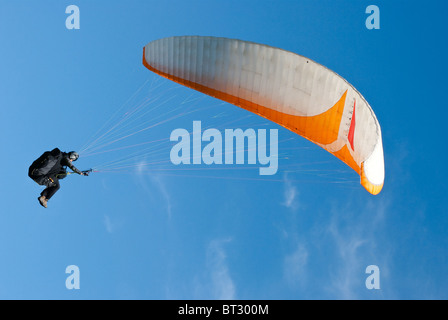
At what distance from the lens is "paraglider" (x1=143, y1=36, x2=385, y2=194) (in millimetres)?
16156

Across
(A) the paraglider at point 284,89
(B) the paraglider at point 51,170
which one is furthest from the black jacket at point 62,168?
(A) the paraglider at point 284,89

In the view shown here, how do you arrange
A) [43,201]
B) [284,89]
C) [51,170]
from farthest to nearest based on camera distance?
[43,201]
[51,170]
[284,89]

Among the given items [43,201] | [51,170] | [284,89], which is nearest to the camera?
[284,89]

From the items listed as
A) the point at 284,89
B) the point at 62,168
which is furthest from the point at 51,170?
the point at 284,89

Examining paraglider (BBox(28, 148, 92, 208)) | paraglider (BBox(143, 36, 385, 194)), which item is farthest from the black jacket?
paraglider (BBox(143, 36, 385, 194))

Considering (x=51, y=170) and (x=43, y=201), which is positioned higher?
(x=51, y=170)

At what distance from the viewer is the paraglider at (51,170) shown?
17766 mm

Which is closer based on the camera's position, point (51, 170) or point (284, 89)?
point (284, 89)

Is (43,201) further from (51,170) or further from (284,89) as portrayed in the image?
(284,89)

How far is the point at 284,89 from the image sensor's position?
1681 centimetres

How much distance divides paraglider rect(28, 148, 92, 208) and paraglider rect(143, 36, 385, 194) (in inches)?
162

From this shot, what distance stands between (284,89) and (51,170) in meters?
8.06

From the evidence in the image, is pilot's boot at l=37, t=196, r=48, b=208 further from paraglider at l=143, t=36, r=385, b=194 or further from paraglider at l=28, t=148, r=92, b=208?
paraglider at l=143, t=36, r=385, b=194
